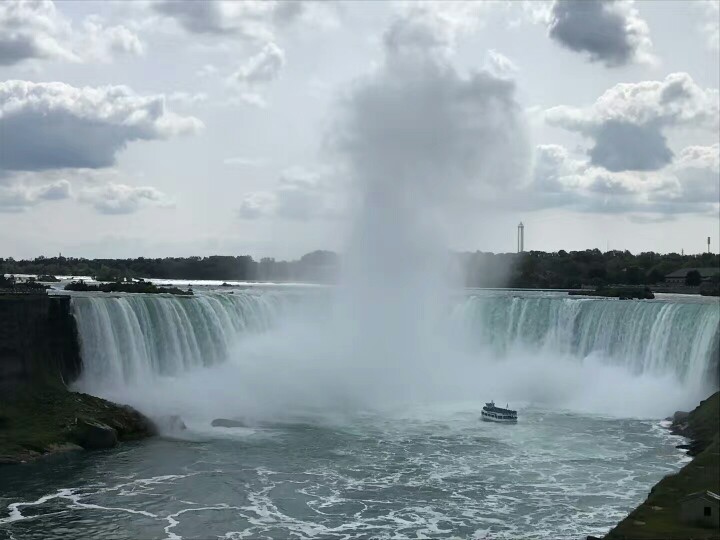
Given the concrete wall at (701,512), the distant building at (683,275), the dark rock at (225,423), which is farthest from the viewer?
the distant building at (683,275)

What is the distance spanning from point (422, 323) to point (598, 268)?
43.1 m

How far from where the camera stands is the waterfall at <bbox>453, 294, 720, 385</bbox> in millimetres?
39531

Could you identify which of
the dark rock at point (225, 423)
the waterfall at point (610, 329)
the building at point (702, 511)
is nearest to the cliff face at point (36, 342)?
the dark rock at point (225, 423)

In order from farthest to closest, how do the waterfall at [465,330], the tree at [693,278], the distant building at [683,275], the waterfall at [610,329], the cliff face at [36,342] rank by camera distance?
the distant building at [683,275], the tree at [693,278], the waterfall at [610,329], the waterfall at [465,330], the cliff face at [36,342]

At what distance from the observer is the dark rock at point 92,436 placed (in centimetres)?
3000

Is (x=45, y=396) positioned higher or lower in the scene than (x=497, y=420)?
higher

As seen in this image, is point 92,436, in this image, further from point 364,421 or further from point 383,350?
point 383,350

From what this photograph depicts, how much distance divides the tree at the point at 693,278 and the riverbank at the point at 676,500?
43.8 m

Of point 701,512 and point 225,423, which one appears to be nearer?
point 701,512

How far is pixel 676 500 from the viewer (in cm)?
2016

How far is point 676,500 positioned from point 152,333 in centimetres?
2629

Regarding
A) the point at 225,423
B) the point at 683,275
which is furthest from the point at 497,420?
the point at 683,275

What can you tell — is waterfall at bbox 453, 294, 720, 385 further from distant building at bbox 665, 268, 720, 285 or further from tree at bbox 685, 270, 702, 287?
distant building at bbox 665, 268, 720, 285

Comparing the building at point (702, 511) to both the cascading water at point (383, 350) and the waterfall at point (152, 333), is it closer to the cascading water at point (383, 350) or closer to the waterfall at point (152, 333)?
the cascading water at point (383, 350)
